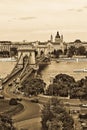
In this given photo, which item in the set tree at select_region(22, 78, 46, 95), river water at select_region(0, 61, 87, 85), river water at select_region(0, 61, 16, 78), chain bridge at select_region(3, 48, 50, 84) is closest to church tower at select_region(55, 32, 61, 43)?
river water at select_region(0, 61, 87, 85)

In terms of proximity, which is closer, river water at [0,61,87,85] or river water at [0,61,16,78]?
river water at [0,61,87,85]

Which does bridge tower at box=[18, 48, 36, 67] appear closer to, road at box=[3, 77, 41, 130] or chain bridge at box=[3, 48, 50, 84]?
chain bridge at box=[3, 48, 50, 84]

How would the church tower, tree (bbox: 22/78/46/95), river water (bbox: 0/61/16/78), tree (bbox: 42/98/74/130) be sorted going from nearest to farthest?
tree (bbox: 42/98/74/130)
tree (bbox: 22/78/46/95)
river water (bbox: 0/61/16/78)
the church tower

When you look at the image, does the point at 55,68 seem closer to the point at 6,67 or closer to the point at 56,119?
the point at 6,67

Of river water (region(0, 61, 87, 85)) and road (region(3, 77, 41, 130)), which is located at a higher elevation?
river water (region(0, 61, 87, 85))

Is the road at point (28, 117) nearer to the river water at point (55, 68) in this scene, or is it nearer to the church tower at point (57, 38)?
the river water at point (55, 68)

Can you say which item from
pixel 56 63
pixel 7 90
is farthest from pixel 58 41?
pixel 7 90
